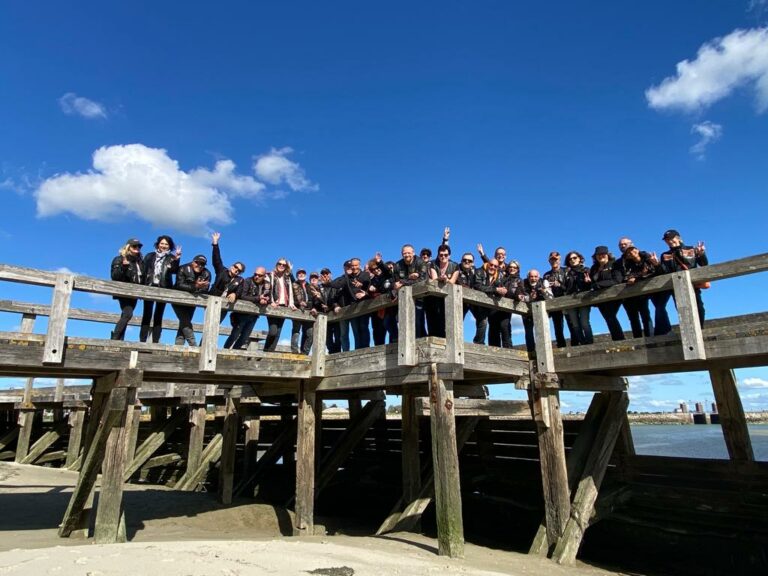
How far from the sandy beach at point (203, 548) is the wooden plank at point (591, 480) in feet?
0.88

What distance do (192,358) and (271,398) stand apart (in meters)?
4.91

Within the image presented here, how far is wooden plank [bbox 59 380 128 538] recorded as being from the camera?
7.15m

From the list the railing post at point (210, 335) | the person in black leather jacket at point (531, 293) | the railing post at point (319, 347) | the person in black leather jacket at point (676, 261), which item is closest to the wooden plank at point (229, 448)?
the railing post at point (319, 347)

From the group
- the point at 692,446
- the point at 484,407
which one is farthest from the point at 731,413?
the point at 692,446


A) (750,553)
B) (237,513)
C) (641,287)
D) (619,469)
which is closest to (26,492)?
(237,513)

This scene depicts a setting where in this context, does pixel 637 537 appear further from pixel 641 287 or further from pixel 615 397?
pixel 641 287

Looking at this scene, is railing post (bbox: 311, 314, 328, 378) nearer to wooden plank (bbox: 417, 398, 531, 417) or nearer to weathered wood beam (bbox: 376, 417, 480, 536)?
wooden plank (bbox: 417, 398, 531, 417)

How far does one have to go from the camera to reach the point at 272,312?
333 inches

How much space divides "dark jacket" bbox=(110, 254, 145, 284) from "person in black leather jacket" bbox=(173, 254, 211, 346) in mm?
540

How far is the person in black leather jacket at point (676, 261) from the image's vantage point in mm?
7047

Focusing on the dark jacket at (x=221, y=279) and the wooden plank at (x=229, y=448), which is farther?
the wooden plank at (x=229, y=448)

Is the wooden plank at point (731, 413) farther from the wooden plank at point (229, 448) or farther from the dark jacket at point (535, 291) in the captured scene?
the wooden plank at point (229, 448)

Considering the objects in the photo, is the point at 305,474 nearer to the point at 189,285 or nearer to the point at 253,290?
the point at 253,290

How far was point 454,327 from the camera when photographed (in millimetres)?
7266
